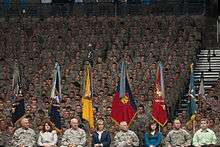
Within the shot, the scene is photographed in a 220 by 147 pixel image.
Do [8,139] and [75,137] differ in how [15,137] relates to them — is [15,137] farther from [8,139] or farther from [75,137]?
[75,137]

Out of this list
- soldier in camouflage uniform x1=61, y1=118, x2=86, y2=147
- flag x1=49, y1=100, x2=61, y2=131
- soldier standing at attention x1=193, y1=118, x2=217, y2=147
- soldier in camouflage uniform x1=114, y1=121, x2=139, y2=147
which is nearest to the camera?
soldier standing at attention x1=193, y1=118, x2=217, y2=147

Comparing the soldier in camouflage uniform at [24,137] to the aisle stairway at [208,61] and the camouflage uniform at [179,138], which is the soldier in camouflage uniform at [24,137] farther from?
the aisle stairway at [208,61]

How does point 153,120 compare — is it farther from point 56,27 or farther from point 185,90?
point 56,27

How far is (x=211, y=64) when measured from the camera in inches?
1375

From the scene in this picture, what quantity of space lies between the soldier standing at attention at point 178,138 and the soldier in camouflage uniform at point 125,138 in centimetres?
85

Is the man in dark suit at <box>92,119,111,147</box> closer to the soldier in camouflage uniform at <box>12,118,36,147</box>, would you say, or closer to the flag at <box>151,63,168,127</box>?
the soldier in camouflage uniform at <box>12,118,36,147</box>

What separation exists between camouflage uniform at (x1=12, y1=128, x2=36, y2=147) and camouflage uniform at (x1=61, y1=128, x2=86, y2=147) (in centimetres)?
91

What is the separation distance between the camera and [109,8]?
43.1 metres

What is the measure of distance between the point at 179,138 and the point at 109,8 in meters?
22.2

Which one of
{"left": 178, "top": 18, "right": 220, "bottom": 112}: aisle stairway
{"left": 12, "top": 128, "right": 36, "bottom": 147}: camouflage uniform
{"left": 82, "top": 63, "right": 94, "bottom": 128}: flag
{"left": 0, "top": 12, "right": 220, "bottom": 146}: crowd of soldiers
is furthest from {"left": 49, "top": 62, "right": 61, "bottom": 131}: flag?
{"left": 178, "top": 18, "right": 220, "bottom": 112}: aisle stairway

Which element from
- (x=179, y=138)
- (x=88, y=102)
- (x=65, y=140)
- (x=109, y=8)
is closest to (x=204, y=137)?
(x=179, y=138)

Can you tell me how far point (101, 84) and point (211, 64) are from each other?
28.1 ft

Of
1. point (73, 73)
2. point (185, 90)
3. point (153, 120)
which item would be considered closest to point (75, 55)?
point (73, 73)

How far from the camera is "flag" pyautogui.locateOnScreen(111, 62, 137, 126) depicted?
24094 mm
